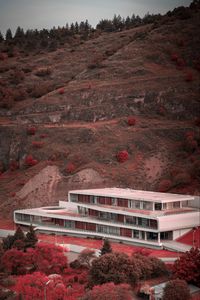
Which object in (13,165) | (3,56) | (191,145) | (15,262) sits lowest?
(15,262)

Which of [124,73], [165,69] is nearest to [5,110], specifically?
[124,73]

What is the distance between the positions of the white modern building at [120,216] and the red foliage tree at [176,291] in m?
16.0

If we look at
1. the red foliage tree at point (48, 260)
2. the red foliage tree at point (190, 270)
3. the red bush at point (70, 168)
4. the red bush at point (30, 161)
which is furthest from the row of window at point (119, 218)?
the red bush at point (30, 161)

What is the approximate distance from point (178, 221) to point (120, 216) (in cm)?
702

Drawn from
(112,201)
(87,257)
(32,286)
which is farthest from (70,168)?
(32,286)

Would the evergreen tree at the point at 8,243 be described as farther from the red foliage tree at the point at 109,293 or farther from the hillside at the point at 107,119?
the red foliage tree at the point at 109,293

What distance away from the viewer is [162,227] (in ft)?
204

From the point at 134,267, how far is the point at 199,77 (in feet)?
198

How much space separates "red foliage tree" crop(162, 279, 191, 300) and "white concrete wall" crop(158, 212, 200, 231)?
54.2 feet

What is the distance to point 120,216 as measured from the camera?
67312 mm

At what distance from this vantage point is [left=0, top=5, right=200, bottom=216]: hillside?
271ft

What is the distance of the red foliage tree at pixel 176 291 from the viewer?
44.6 metres

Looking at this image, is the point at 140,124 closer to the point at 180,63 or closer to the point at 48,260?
the point at 180,63

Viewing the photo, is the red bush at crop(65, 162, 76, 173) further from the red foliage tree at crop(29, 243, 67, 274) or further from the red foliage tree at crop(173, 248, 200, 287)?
the red foliage tree at crop(173, 248, 200, 287)
